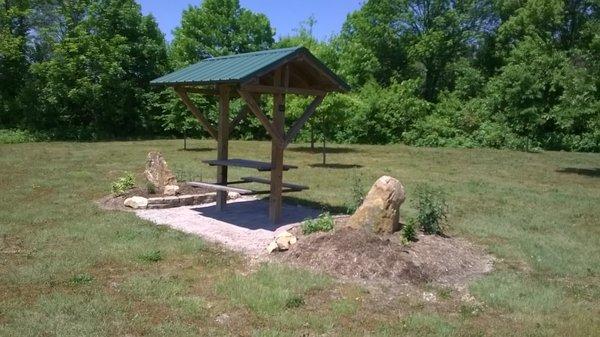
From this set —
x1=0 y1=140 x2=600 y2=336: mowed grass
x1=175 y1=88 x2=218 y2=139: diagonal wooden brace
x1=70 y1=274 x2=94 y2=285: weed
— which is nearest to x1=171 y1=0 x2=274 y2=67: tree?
x1=0 y1=140 x2=600 y2=336: mowed grass

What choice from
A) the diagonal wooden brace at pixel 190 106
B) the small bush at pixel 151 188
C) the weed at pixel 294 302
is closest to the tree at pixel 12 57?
the small bush at pixel 151 188

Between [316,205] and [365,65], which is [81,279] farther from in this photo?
[365,65]

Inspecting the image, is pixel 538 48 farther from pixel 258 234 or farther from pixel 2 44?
pixel 2 44

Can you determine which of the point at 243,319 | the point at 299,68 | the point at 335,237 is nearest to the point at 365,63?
the point at 299,68

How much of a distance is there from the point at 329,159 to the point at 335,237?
16.3m

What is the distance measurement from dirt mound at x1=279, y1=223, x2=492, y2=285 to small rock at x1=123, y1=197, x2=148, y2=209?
4507 millimetres

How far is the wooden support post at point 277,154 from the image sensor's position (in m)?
9.80

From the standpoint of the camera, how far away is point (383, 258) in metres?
7.22

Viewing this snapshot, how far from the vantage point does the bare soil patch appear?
11555 mm

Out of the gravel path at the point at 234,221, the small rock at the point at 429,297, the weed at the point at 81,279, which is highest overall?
the gravel path at the point at 234,221

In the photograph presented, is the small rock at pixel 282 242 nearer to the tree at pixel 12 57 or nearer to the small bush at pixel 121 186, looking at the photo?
the small bush at pixel 121 186

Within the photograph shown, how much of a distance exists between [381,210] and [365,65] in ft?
112

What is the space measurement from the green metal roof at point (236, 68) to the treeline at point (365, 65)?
17282 mm

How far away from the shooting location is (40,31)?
36375 mm
